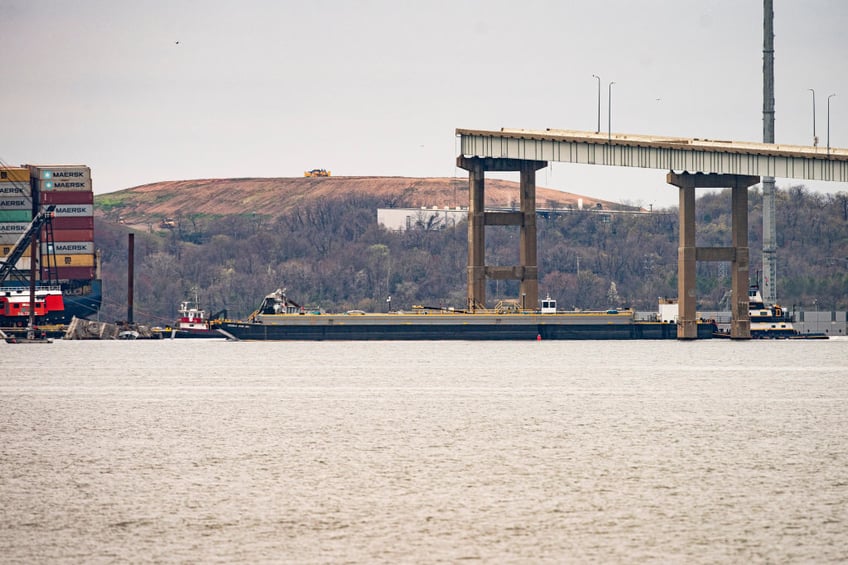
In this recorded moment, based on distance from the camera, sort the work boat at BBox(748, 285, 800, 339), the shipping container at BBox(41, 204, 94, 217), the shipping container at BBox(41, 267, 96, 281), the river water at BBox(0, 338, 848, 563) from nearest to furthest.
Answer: the river water at BBox(0, 338, 848, 563)
the work boat at BBox(748, 285, 800, 339)
the shipping container at BBox(41, 267, 96, 281)
the shipping container at BBox(41, 204, 94, 217)

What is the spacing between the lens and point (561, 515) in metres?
31.8

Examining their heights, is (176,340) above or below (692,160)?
below

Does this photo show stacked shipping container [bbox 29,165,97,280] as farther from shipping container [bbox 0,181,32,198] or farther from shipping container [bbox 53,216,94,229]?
shipping container [bbox 0,181,32,198]

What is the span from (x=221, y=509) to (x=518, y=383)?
45.3 m

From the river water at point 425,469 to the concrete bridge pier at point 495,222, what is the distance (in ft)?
186

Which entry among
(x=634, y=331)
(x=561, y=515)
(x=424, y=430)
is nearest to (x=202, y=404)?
(x=424, y=430)

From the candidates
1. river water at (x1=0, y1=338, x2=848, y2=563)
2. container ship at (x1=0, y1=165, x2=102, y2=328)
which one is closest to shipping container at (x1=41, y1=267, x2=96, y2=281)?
container ship at (x1=0, y1=165, x2=102, y2=328)

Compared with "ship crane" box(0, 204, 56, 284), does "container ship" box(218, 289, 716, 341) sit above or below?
below

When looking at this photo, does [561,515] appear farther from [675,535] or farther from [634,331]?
[634,331]

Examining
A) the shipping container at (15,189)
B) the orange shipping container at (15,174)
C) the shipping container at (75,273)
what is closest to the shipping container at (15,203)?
the shipping container at (15,189)

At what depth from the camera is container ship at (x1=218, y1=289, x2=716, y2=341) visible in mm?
139875

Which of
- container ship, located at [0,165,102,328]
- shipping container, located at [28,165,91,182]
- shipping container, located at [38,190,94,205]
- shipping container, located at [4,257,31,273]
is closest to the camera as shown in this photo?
container ship, located at [0,165,102,328]

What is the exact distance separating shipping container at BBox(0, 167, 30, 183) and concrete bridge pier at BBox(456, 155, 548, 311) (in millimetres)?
70445

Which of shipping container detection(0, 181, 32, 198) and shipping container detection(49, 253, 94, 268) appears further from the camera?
Answer: shipping container detection(0, 181, 32, 198)
